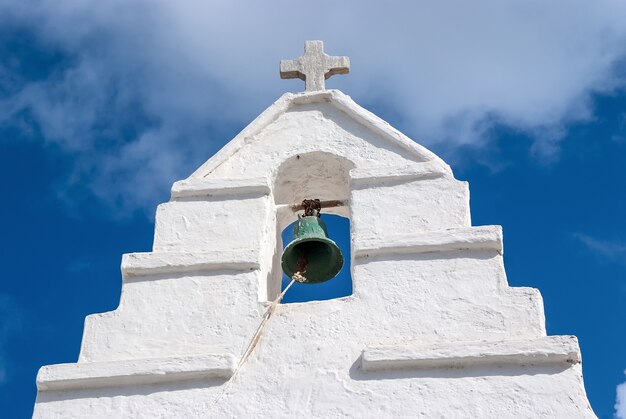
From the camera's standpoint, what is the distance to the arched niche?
761 centimetres

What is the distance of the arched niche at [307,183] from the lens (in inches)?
300

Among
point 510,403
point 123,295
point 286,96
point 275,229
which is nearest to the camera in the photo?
point 510,403

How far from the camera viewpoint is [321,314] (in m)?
6.53

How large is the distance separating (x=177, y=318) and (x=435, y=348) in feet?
5.18

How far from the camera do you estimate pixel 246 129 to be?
25.6 feet

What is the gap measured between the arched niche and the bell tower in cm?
2

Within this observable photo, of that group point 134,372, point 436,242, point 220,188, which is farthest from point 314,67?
point 134,372

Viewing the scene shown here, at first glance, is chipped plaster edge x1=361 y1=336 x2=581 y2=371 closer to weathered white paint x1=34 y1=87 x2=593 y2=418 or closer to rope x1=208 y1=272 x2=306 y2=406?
weathered white paint x1=34 y1=87 x2=593 y2=418

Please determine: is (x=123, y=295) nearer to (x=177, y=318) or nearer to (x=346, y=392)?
(x=177, y=318)

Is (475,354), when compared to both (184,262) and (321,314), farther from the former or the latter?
(184,262)

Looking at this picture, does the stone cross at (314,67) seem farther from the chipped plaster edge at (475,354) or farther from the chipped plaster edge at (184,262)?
the chipped plaster edge at (475,354)

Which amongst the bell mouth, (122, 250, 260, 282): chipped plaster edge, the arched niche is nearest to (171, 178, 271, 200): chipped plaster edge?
the arched niche

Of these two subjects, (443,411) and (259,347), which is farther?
(259,347)

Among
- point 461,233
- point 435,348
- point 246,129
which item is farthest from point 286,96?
point 435,348
